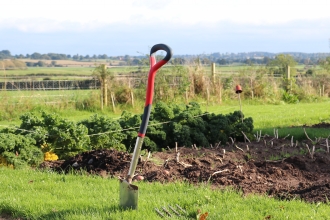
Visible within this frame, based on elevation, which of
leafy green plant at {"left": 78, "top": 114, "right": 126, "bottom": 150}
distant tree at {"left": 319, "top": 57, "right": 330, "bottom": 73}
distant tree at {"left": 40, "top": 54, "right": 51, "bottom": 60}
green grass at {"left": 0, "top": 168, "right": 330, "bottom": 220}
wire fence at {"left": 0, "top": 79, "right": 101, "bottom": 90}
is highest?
distant tree at {"left": 40, "top": 54, "right": 51, "bottom": 60}

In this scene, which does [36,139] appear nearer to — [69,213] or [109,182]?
[109,182]

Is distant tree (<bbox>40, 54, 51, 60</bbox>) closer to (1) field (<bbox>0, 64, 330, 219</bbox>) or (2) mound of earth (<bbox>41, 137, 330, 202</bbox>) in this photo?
(1) field (<bbox>0, 64, 330, 219</bbox>)

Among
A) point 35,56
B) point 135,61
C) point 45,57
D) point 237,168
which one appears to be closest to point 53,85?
point 135,61

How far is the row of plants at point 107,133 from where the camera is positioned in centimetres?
909

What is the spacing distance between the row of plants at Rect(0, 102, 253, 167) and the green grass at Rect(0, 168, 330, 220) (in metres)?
1.71

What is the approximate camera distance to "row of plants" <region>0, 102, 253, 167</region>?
9.09m

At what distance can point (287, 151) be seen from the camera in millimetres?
9461

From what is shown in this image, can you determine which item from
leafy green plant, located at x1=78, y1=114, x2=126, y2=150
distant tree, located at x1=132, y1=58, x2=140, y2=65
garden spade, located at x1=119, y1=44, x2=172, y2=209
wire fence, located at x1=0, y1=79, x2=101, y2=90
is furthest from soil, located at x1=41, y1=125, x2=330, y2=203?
distant tree, located at x1=132, y1=58, x2=140, y2=65

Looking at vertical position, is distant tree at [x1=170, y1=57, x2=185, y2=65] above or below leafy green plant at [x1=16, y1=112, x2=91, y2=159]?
above

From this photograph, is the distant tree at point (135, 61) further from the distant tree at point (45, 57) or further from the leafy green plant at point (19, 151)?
the distant tree at point (45, 57)

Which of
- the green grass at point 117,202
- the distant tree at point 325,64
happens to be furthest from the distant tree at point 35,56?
the green grass at point 117,202

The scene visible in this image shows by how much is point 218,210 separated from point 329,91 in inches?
1002

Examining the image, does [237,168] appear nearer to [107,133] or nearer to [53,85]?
[107,133]

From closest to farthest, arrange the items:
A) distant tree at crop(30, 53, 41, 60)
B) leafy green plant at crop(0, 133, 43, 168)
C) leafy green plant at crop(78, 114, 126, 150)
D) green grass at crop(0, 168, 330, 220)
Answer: green grass at crop(0, 168, 330, 220)
leafy green plant at crop(0, 133, 43, 168)
leafy green plant at crop(78, 114, 126, 150)
distant tree at crop(30, 53, 41, 60)
